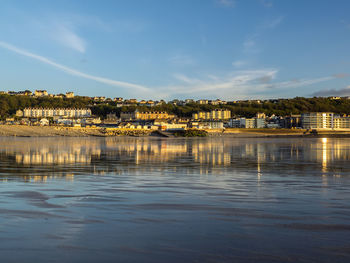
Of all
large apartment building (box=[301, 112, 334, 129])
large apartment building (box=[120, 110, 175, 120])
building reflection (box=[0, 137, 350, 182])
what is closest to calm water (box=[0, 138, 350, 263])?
building reflection (box=[0, 137, 350, 182])

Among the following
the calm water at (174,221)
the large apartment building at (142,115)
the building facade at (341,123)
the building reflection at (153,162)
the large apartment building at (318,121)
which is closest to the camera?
the calm water at (174,221)

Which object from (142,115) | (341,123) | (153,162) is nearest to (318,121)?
(341,123)

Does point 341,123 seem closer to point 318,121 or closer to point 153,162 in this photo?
point 318,121

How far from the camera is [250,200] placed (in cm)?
890

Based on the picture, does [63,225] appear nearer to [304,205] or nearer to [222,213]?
[222,213]

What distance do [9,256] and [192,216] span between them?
10.6 ft

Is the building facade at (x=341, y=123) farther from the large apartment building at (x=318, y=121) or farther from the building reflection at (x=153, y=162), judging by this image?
the building reflection at (x=153, y=162)

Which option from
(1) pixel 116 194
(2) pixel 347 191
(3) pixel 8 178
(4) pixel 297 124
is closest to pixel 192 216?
(1) pixel 116 194

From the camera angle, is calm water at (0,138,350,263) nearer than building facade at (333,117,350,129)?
Yes

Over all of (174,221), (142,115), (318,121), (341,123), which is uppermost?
(142,115)

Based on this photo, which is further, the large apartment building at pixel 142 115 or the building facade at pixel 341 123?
the large apartment building at pixel 142 115

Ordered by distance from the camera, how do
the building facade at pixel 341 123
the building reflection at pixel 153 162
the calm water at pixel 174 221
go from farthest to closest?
the building facade at pixel 341 123 < the building reflection at pixel 153 162 < the calm water at pixel 174 221

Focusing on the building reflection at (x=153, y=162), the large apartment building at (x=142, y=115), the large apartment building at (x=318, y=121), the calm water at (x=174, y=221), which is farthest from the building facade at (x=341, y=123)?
the calm water at (x=174, y=221)

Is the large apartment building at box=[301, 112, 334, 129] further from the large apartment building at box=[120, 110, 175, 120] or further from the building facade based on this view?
the large apartment building at box=[120, 110, 175, 120]
